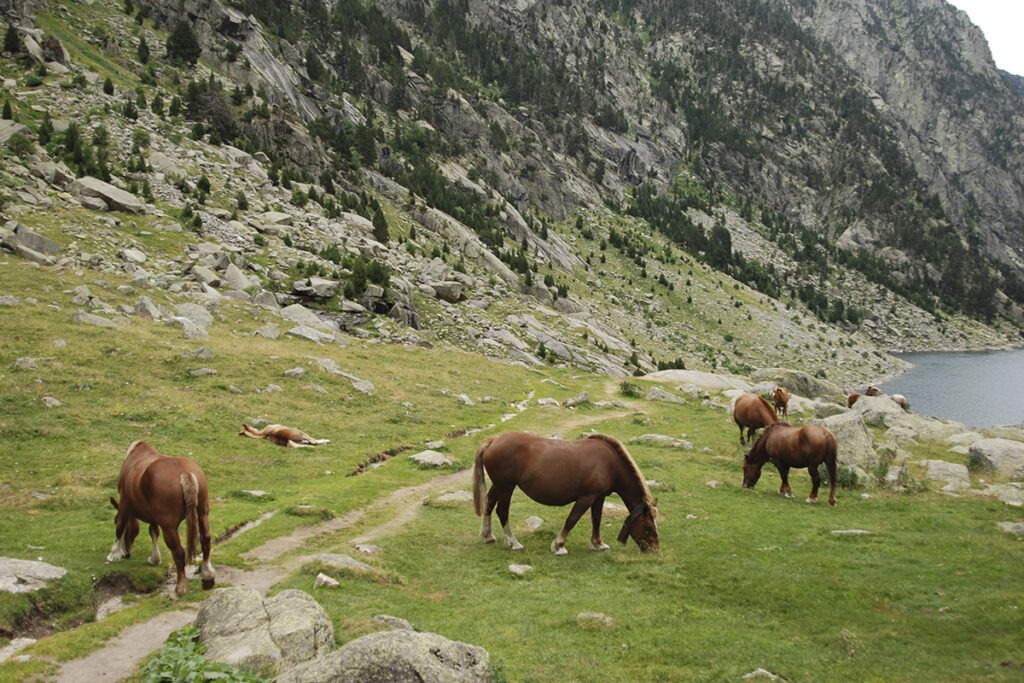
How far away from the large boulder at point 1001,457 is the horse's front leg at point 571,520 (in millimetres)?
19518

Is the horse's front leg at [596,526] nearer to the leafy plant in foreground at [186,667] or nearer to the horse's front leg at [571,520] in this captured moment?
the horse's front leg at [571,520]

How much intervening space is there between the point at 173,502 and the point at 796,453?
17318mm

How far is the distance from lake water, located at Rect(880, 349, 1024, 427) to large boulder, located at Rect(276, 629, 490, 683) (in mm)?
78214

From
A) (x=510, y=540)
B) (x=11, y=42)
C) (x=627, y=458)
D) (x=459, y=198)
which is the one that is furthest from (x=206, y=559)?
(x=459, y=198)

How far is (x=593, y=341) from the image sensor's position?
68000 millimetres

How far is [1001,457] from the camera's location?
77.6 ft

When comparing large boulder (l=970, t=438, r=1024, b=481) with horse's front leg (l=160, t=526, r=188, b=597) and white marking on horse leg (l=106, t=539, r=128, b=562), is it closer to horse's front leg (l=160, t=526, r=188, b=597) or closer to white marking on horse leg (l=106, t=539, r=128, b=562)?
horse's front leg (l=160, t=526, r=188, b=597)

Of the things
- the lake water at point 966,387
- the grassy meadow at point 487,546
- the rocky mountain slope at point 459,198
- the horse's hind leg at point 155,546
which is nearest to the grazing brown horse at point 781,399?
the grassy meadow at point 487,546

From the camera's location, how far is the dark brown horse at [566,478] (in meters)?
13.1

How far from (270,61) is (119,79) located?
99.3ft

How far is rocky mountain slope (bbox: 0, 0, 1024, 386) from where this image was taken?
1831 inches

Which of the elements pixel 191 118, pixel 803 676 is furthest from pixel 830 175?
pixel 803 676

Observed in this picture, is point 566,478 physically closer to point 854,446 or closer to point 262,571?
point 262,571

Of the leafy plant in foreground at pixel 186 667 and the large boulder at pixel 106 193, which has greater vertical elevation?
the large boulder at pixel 106 193
